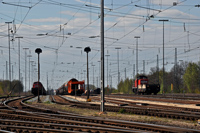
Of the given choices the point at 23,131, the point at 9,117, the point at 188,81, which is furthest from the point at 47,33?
the point at 188,81

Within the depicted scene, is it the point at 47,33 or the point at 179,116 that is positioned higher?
the point at 47,33

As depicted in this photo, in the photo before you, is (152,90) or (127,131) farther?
(152,90)

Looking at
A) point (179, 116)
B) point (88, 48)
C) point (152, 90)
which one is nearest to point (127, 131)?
point (179, 116)

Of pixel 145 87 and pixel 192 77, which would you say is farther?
pixel 192 77

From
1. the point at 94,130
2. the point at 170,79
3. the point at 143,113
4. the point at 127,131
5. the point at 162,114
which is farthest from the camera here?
the point at 170,79

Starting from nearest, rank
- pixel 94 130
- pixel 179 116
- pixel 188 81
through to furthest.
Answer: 1. pixel 94 130
2. pixel 179 116
3. pixel 188 81

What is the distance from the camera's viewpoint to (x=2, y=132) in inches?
543

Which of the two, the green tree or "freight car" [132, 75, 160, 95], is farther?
the green tree

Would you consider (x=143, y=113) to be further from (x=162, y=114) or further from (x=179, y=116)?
(x=179, y=116)

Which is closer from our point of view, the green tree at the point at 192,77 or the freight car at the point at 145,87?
the freight car at the point at 145,87

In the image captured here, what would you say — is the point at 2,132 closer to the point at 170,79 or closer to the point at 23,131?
the point at 23,131

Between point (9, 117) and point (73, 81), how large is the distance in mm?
50282

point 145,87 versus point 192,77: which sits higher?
point 192,77

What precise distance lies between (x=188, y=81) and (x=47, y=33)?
73.5 metres
